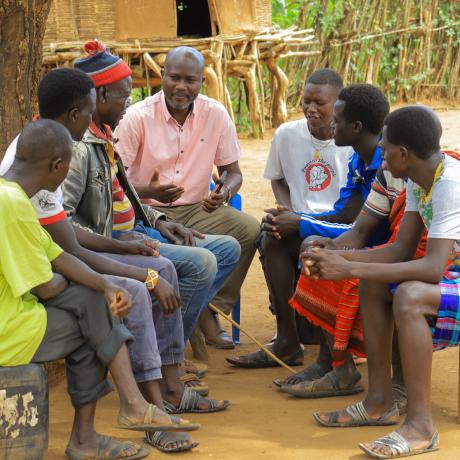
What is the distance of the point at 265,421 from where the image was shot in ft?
13.9

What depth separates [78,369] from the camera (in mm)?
3598

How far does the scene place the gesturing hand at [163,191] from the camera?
199 inches

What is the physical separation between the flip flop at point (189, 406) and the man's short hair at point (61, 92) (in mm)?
1394

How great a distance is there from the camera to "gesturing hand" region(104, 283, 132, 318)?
139 inches

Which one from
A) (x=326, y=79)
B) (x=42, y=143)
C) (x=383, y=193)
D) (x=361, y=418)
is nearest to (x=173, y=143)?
(x=326, y=79)

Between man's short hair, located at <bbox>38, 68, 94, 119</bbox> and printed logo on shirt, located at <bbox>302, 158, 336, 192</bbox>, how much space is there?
73.0 inches

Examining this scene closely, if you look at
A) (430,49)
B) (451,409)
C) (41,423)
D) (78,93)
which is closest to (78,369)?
(41,423)

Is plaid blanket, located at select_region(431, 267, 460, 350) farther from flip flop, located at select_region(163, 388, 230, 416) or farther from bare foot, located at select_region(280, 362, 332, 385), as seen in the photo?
flip flop, located at select_region(163, 388, 230, 416)

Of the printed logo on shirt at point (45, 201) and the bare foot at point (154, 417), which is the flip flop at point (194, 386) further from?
the printed logo on shirt at point (45, 201)

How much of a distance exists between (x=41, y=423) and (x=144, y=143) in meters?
2.31

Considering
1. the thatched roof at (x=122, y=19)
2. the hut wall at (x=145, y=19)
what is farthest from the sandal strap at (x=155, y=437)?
the hut wall at (x=145, y=19)

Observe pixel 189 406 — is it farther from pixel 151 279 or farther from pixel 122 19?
pixel 122 19

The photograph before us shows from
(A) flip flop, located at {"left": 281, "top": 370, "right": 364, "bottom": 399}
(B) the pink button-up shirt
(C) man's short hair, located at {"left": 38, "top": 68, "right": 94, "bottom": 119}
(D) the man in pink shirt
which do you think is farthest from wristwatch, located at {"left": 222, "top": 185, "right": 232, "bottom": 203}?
(C) man's short hair, located at {"left": 38, "top": 68, "right": 94, "bottom": 119}

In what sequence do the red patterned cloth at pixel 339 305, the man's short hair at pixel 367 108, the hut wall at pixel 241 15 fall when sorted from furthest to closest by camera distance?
the hut wall at pixel 241 15 < the man's short hair at pixel 367 108 < the red patterned cloth at pixel 339 305
